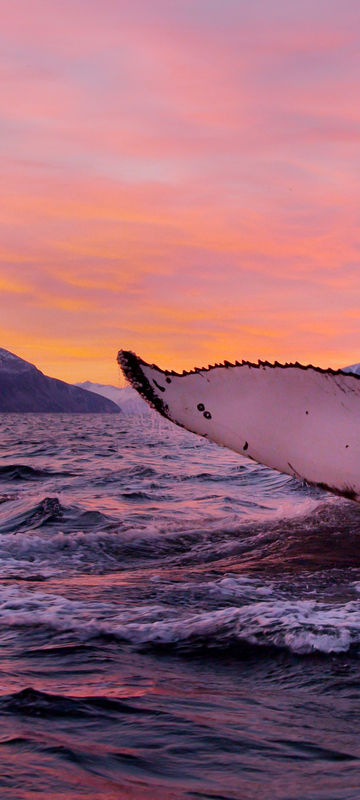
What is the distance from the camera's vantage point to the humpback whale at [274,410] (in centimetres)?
500

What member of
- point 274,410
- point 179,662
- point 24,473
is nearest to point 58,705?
point 179,662

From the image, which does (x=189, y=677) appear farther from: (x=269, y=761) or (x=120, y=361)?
(x=120, y=361)

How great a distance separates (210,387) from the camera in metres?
5.20

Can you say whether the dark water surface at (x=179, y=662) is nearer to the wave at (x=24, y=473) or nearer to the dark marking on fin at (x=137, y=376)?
the dark marking on fin at (x=137, y=376)

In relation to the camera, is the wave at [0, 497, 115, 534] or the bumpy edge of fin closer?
the bumpy edge of fin

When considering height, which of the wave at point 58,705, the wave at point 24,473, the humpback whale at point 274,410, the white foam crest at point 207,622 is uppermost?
the humpback whale at point 274,410

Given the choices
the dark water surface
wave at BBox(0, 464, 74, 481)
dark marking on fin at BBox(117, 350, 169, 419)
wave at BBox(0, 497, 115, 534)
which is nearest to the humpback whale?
dark marking on fin at BBox(117, 350, 169, 419)

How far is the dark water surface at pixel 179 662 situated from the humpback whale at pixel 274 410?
33 cm

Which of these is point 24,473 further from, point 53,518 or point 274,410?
point 274,410

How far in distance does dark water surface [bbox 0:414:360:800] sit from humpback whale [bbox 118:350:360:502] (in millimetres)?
333

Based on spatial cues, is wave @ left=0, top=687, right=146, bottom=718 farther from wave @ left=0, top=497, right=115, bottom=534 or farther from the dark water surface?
wave @ left=0, top=497, right=115, bottom=534

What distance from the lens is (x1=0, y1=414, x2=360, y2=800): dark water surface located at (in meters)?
2.71

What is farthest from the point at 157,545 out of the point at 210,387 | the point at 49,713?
the point at 49,713

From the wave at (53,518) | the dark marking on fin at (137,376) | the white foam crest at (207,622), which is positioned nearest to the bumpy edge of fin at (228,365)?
the dark marking on fin at (137,376)
